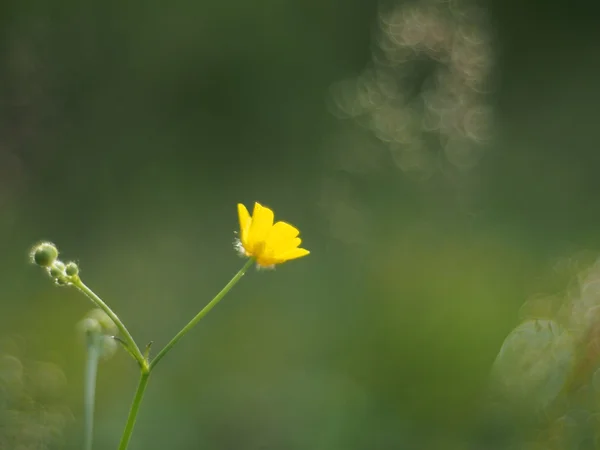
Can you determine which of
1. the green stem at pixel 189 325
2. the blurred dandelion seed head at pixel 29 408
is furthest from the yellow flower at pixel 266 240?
the blurred dandelion seed head at pixel 29 408

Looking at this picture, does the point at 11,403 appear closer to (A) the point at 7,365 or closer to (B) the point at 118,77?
(A) the point at 7,365

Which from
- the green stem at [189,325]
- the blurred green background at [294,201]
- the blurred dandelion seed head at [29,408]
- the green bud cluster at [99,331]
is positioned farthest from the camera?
the blurred green background at [294,201]

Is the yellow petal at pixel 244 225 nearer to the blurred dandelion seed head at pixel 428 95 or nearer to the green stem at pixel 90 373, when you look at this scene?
the green stem at pixel 90 373

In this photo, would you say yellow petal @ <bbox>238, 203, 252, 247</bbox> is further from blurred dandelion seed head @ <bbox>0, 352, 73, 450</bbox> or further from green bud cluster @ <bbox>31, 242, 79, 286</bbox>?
blurred dandelion seed head @ <bbox>0, 352, 73, 450</bbox>

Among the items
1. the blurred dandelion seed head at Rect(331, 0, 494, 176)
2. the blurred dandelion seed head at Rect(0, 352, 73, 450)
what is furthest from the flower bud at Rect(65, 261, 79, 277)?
the blurred dandelion seed head at Rect(331, 0, 494, 176)

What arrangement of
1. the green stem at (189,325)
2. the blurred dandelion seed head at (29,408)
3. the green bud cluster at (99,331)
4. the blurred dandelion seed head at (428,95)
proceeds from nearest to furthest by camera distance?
the green stem at (189,325), the green bud cluster at (99,331), the blurred dandelion seed head at (29,408), the blurred dandelion seed head at (428,95)

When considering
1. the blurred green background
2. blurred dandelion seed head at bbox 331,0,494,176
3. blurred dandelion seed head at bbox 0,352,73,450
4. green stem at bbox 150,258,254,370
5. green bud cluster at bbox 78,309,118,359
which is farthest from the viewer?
blurred dandelion seed head at bbox 331,0,494,176

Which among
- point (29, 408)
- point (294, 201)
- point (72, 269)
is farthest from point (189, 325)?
point (294, 201)

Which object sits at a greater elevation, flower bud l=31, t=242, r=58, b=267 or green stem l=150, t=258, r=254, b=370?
flower bud l=31, t=242, r=58, b=267

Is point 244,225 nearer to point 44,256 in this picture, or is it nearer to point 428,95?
point 44,256

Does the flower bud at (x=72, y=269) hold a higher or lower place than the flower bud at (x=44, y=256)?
lower
